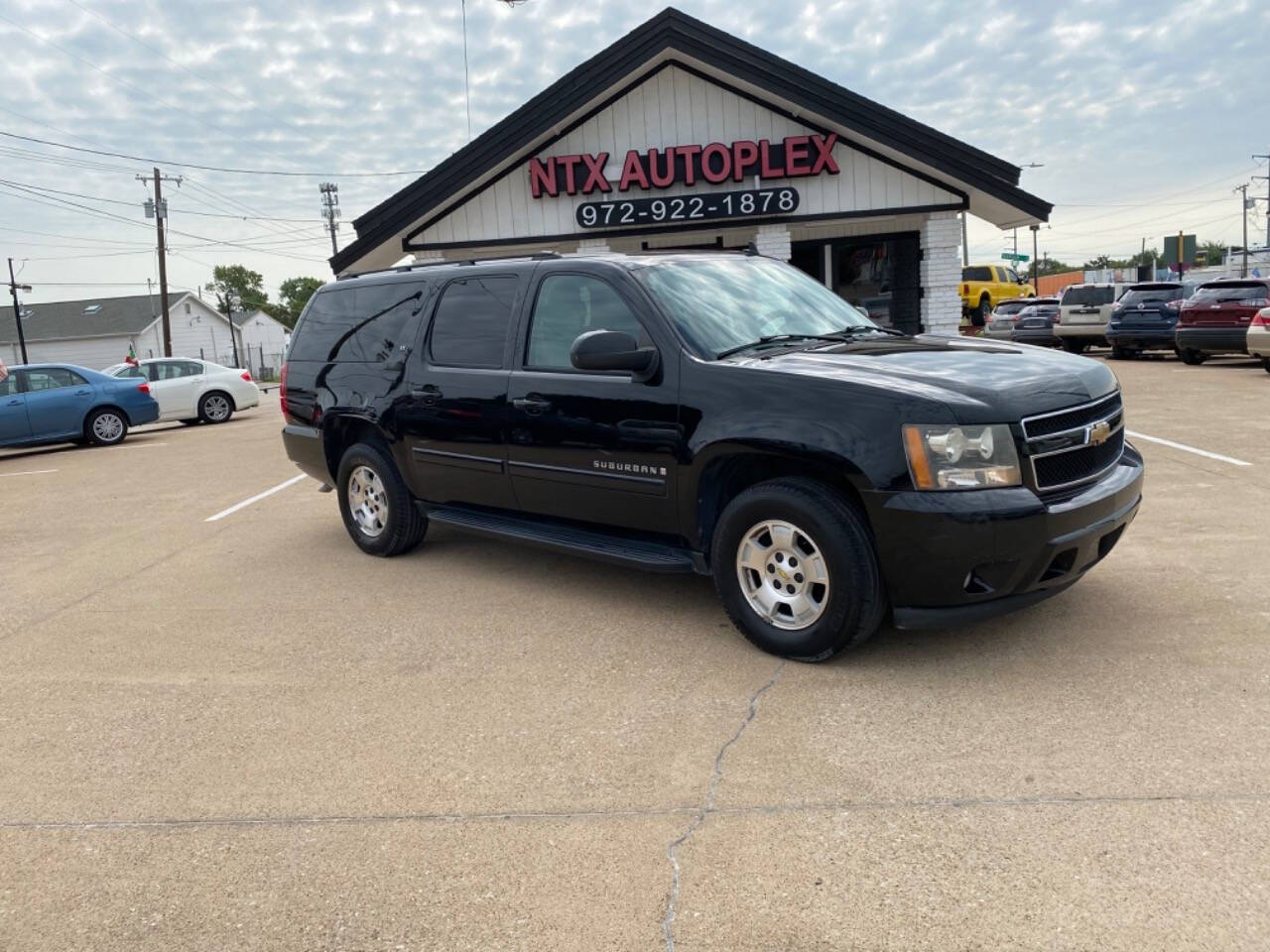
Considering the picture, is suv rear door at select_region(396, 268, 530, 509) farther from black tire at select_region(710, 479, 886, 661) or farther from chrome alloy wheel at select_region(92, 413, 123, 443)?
chrome alloy wheel at select_region(92, 413, 123, 443)

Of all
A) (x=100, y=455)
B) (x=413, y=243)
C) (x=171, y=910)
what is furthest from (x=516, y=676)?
(x=413, y=243)

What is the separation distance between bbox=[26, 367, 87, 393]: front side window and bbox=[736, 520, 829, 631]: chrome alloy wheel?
1484cm

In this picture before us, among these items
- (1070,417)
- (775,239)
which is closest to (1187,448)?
(1070,417)

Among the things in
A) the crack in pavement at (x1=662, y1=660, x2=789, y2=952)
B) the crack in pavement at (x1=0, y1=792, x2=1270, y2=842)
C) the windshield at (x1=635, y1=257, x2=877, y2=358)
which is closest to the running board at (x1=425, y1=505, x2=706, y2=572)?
the crack in pavement at (x1=662, y1=660, x2=789, y2=952)

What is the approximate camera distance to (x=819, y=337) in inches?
195

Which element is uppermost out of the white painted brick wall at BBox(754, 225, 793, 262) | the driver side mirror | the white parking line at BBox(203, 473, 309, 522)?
the white painted brick wall at BBox(754, 225, 793, 262)

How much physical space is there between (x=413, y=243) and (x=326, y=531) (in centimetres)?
1093

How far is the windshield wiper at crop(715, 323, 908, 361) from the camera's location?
4.59m

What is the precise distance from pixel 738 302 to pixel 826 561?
5.35 ft

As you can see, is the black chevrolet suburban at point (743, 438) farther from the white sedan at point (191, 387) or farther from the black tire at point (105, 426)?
the white sedan at point (191, 387)

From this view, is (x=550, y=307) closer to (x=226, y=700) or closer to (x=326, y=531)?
(x=226, y=700)

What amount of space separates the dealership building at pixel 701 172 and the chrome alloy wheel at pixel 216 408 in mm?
4402

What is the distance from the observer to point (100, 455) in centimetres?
1432

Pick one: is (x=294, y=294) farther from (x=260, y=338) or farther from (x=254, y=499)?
(x=254, y=499)
